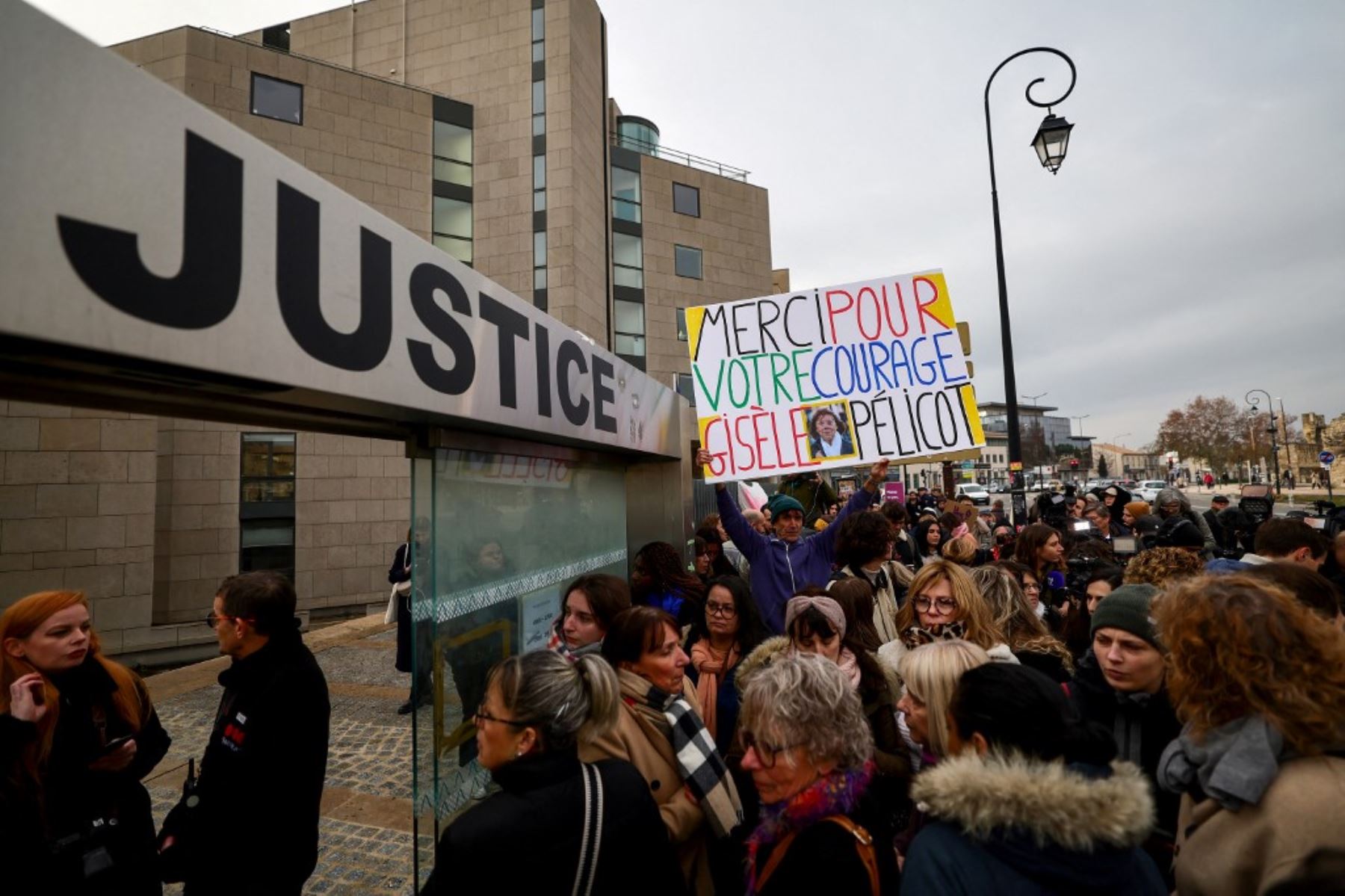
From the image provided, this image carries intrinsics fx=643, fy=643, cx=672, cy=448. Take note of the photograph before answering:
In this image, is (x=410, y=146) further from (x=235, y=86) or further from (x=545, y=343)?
(x=545, y=343)

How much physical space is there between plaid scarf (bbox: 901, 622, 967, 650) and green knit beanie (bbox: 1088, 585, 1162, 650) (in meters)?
0.63

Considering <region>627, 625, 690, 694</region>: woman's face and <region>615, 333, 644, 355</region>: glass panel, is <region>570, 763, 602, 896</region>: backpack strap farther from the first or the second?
<region>615, 333, 644, 355</region>: glass panel

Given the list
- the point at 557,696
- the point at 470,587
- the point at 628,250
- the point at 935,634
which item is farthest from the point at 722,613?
the point at 628,250

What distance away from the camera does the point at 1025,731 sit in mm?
1515

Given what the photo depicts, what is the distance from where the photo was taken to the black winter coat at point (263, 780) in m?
2.42

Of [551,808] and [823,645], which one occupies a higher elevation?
[823,645]

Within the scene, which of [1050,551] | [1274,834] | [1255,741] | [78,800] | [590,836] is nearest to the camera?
[1274,834]

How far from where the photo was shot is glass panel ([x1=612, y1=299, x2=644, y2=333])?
85.8 ft

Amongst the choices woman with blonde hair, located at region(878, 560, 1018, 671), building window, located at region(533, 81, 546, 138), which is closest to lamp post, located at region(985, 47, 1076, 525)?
woman with blonde hair, located at region(878, 560, 1018, 671)

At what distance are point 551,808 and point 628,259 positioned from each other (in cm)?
2652

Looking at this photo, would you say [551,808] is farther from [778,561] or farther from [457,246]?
[457,246]

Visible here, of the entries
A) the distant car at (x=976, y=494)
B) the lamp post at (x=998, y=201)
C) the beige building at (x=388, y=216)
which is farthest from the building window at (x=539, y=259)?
the distant car at (x=976, y=494)

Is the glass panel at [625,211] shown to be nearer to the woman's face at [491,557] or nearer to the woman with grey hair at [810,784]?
the woman's face at [491,557]

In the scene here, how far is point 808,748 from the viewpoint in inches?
72.9
